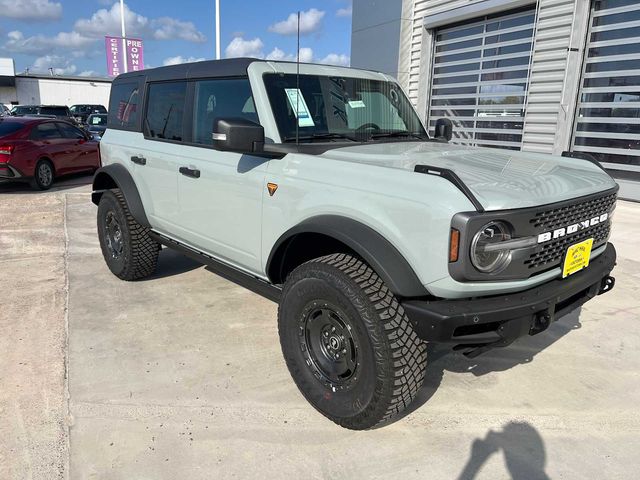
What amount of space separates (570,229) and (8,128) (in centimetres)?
1100

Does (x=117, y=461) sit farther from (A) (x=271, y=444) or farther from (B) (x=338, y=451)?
(B) (x=338, y=451)

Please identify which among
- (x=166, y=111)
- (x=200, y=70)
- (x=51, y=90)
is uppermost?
(x=51, y=90)

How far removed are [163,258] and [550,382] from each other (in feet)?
13.9

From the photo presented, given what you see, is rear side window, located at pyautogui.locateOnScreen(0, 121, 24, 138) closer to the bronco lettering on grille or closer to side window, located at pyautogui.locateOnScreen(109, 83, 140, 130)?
side window, located at pyautogui.locateOnScreen(109, 83, 140, 130)

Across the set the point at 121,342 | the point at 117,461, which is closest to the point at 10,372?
the point at 121,342

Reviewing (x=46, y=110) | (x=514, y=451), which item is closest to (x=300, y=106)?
(x=514, y=451)

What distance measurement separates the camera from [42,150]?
10.5 m

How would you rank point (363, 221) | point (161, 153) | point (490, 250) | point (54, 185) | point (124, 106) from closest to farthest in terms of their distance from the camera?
point (490, 250)
point (363, 221)
point (161, 153)
point (124, 106)
point (54, 185)

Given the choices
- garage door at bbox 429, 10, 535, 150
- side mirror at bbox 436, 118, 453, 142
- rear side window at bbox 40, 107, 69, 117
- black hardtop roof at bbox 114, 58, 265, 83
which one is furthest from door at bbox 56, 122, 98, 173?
rear side window at bbox 40, 107, 69, 117

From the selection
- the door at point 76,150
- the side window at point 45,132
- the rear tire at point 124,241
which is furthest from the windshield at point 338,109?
the door at point 76,150

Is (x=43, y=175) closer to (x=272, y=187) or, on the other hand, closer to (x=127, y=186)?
(x=127, y=186)

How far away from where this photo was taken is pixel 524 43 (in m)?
9.52

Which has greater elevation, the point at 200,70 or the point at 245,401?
the point at 200,70

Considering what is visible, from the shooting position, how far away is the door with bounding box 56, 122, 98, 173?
1133cm
